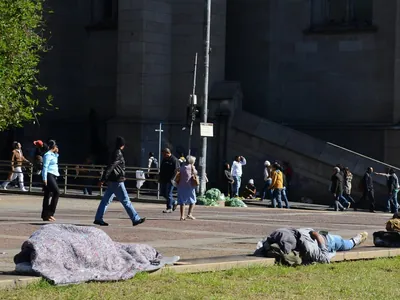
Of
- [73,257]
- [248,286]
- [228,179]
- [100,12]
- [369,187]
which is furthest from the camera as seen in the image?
[100,12]

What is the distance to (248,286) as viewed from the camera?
11.2m

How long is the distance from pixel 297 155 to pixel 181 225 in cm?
1599

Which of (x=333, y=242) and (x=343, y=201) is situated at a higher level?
(x=333, y=242)

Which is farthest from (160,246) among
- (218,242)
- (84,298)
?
(84,298)

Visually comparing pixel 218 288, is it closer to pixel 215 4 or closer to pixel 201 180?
pixel 201 180

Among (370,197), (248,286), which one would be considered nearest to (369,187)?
→ (370,197)

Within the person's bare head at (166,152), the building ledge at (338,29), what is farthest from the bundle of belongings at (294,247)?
the building ledge at (338,29)

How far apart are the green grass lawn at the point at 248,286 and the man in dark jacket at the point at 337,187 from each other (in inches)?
794

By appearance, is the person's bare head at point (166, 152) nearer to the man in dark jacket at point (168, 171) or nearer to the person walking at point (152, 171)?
the man in dark jacket at point (168, 171)

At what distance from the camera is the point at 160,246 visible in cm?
1580

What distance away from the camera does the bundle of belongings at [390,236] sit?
640 inches

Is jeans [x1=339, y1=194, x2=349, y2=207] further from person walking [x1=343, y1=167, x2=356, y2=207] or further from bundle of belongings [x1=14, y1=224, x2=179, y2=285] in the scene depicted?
bundle of belongings [x1=14, y1=224, x2=179, y2=285]

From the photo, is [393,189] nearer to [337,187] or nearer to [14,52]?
[337,187]

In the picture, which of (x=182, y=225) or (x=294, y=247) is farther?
(x=182, y=225)
